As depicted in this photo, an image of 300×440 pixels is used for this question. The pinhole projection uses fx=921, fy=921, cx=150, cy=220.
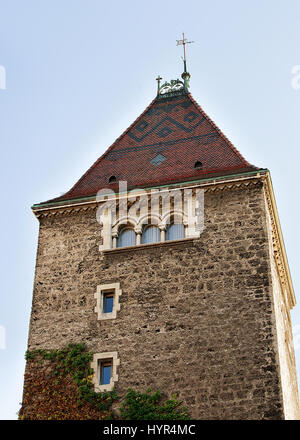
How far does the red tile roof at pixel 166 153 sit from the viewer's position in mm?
26031

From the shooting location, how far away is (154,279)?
2380 centimetres

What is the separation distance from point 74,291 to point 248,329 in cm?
486

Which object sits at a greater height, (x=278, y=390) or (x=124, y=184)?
(x=124, y=184)

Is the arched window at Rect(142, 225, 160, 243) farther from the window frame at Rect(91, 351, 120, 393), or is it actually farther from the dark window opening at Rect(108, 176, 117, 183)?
the window frame at Rect(91, 351, 120, 393)

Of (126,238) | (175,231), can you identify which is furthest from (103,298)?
(175,231)

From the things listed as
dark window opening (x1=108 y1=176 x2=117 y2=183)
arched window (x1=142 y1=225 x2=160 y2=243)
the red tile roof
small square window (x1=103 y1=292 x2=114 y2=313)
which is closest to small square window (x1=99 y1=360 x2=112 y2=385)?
small square window (x1=103 y1=292 x2=114 y2=313)

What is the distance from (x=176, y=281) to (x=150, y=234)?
1.80m

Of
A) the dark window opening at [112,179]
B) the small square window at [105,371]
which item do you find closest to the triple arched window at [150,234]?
the dark window opening at [112,179]

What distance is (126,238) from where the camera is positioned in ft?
82.0

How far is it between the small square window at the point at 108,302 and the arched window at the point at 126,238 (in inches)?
60.7

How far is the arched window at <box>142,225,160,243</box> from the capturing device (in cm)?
2462

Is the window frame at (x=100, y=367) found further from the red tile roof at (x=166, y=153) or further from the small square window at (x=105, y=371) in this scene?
the red tile roof at (x=166, y=153)

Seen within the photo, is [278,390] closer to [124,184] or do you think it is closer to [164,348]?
[164,348]

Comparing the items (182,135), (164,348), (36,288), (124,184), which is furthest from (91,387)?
(182,135)
